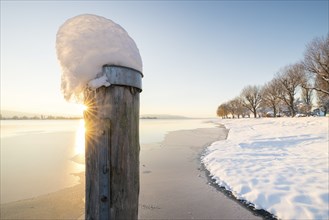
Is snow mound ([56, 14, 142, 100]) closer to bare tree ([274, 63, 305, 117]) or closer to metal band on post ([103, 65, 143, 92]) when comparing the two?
metal band on post ([103, 65, 143, 92])

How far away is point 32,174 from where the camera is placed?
331 inches

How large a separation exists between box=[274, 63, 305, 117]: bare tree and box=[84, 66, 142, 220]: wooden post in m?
45.5

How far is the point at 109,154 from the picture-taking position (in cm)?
147

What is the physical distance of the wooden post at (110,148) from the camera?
4.79 feet

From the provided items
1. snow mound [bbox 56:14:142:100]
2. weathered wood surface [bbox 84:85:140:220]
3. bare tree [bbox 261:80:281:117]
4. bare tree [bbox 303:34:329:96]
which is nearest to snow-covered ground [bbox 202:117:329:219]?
weathered wood surface [bbox 84:85:140:220]

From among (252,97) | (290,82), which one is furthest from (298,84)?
(252,97)

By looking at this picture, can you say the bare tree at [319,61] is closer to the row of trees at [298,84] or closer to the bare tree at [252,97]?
the row of trees at [298,84]

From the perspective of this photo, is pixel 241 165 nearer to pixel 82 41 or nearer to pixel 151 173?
pixel 151 173

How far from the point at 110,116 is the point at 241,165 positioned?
7.71 meters

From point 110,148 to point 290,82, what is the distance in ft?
165

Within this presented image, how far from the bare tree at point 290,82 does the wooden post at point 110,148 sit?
149ft

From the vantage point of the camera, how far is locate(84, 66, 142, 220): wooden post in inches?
57.5

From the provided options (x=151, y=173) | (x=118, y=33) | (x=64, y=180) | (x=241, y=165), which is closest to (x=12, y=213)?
(x=64, y=180)

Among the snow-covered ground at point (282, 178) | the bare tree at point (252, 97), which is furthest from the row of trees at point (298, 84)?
the snow-covered ground at point (282, 178)
